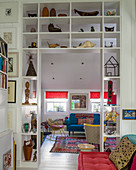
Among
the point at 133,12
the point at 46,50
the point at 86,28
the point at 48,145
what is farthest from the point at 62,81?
the point at 133,12

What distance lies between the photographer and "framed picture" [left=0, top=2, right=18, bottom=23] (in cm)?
378

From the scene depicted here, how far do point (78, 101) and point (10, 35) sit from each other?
5.89 metres

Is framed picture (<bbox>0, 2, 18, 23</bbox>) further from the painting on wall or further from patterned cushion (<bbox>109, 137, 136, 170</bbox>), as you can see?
patterned cushion (<bbox>109, 137, 136, 170</bbox>)

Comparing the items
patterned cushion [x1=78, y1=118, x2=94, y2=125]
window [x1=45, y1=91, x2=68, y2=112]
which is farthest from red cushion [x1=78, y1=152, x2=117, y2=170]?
window [x1=45, y1=91, x2=68, y2=112]

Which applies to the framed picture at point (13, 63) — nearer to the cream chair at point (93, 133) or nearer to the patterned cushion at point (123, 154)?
the patterned cushion at point (123, 154)

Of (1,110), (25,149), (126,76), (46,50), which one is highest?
(46,50)

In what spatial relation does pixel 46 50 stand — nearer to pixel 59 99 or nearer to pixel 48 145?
pixel 48 145

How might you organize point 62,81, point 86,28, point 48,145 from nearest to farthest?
1. point 86,28
2. point 48,145
3. point 62,81

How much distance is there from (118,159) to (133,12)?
8.77ft

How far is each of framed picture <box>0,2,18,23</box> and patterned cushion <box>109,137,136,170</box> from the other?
303cm

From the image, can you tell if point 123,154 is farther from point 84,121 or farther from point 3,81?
point 84,121

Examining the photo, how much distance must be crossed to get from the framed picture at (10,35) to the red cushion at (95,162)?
2.45 meters

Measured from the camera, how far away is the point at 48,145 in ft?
20.1

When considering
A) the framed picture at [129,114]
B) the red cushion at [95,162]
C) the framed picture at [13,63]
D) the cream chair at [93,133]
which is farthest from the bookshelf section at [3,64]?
the cream chair at [93,133]
